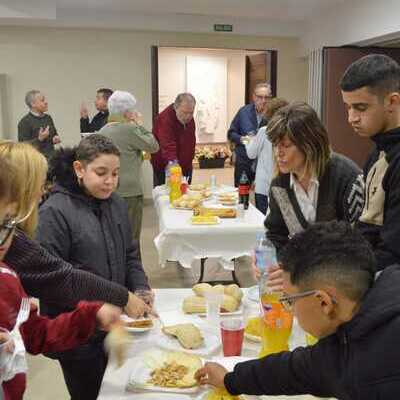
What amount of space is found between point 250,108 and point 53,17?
3.06 meters

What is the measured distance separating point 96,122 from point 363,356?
18.1 feet

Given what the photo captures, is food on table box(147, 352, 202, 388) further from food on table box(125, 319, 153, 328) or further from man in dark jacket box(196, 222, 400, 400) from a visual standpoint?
man in dark jacket box(196, 222, 400, 400)

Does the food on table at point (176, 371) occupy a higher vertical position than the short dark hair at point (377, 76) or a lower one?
lower

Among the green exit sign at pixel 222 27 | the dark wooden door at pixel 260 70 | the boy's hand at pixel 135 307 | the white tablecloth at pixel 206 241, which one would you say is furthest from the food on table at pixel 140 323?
the dark wooden door at pixel 260 70

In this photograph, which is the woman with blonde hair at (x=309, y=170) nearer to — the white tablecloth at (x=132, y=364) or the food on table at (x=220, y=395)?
the white tablecloth at (x=132, y=364)

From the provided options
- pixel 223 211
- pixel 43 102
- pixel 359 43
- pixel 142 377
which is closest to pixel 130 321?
pixel 142 377

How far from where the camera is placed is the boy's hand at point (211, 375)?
1186 millimetres

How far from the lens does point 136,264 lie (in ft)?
6.22

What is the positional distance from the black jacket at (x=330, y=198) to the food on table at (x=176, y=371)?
663 mm

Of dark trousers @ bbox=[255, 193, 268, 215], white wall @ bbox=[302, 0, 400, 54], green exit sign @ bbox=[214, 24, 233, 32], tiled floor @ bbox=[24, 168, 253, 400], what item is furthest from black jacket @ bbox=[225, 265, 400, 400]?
green exit sign @ bbox=[214, 24, 233, 32]

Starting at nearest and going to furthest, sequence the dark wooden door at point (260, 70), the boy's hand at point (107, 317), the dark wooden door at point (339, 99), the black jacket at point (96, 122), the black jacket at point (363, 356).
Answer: the black jacket at point (363, 356), the boy's hand at point (107, 317), the black jacket at point (96, 122), the dark wooden door at point (339, 99), the dark wooden door at point (260, 70)

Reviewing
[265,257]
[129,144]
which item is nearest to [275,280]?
[265,257]

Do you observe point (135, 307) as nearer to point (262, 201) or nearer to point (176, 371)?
point (176, 371)

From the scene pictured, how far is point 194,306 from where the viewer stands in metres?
1.69
